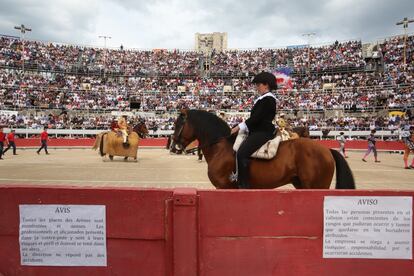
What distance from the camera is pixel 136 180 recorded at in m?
11.1

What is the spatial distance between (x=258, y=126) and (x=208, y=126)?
1.00 meters

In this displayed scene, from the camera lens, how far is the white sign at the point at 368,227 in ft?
10.0

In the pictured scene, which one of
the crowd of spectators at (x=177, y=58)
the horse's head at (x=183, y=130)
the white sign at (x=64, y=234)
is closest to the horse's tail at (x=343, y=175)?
the horse's head at (x=183, y=130)

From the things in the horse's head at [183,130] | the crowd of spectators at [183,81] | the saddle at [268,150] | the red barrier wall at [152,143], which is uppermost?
the crowd of spectators at [183,81]

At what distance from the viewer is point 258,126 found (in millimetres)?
5148

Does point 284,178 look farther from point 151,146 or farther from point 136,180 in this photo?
point 151,146

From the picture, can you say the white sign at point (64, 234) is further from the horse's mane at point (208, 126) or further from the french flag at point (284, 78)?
the french flag at point (284, 78)

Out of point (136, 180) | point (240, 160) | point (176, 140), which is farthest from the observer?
point (136, 180)

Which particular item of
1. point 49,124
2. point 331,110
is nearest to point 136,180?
point 49,124

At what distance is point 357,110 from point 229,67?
2334 cm

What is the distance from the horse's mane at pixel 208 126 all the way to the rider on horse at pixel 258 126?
51 cm

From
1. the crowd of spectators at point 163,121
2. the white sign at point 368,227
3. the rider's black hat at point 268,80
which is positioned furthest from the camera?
the crowd of spectators at point 163,121

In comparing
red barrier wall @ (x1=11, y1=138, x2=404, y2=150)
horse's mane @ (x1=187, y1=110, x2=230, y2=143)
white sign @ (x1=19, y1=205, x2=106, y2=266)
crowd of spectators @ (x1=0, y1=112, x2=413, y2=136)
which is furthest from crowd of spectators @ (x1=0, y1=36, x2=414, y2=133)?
white sign @ (x1=19, y1=205, x2=106, y2=266)

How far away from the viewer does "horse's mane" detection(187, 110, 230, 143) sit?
569cm
